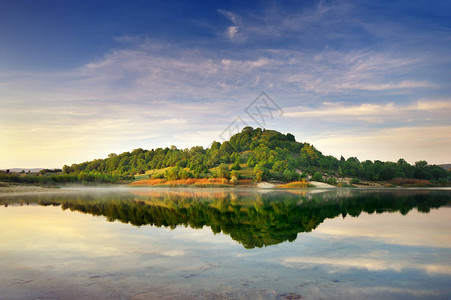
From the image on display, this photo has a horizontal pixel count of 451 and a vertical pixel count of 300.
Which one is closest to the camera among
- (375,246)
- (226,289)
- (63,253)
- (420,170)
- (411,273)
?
(226,289)

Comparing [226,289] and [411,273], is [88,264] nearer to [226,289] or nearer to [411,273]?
[226,289]

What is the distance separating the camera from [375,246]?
1603 cm

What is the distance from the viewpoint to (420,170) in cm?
14438

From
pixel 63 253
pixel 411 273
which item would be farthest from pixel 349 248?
pixel 63 253

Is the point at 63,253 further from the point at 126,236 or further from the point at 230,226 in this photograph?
the point at 230,226

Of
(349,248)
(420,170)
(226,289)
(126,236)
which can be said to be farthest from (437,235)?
(420,170)

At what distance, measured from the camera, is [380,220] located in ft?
84.1

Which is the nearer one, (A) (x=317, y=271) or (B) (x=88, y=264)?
(A) (x=317, y=271)

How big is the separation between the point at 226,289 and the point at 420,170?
16468 cm

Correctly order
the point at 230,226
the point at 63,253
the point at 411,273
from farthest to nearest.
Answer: the point at 230,226, the point at 63,253, the point at 411,273

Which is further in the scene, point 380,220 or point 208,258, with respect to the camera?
point 380,220

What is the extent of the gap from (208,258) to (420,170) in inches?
6375

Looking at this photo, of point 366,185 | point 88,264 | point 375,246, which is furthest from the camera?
point 366,185

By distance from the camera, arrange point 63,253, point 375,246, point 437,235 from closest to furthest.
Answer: point 63,253, point 375,246, point 437,235
